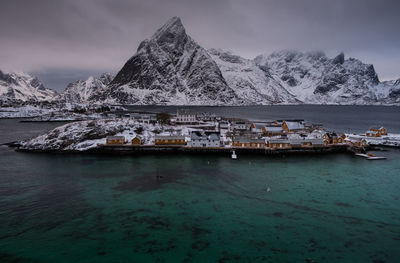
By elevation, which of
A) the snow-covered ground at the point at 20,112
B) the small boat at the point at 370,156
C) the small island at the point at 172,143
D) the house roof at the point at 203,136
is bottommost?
the small boat at the point at 370,156

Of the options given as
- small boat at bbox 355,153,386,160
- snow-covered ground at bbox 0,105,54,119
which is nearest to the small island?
small boat at bbox 355,153,386,160

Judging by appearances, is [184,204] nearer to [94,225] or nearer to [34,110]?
[94,225]

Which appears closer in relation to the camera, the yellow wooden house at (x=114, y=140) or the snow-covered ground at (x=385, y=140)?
the yellow wooden house at (x=114, y=140)

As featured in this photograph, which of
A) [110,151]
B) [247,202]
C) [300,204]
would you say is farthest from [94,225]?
[110,151]

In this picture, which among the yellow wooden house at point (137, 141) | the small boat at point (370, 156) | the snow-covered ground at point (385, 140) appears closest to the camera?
the small boat at point (370, 156)

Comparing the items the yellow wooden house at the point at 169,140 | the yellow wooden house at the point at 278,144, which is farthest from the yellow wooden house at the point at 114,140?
the yellow wooden house at the point at 278,144

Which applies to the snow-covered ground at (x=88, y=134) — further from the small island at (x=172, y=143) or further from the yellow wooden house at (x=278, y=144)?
the yellow wooden house at (x=278, y=144)

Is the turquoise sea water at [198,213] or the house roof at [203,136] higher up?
the house roof at [203,136]

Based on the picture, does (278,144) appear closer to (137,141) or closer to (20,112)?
(137,141)

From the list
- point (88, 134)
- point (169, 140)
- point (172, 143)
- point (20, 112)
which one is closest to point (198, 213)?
point (172, 143)
